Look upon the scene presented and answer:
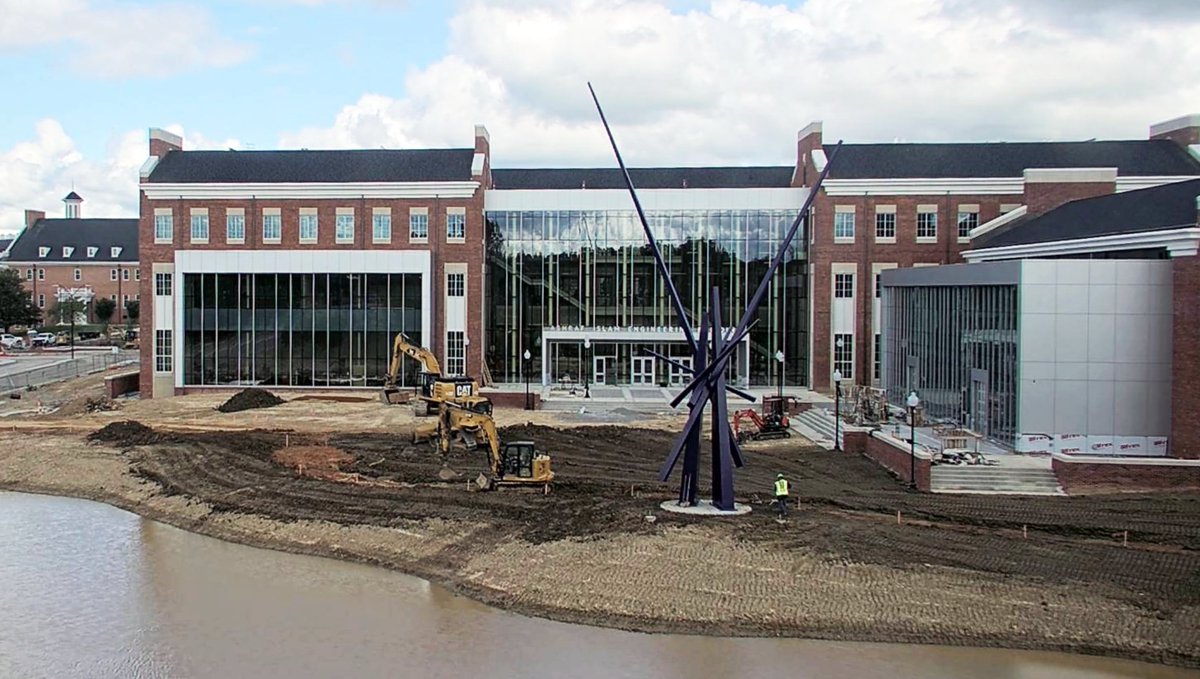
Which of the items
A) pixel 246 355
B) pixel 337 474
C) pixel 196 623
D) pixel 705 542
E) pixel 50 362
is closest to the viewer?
pixel 196 623

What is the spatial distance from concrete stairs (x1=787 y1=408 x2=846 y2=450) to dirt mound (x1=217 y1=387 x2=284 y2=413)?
2237 centimetres

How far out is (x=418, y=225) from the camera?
51188 millimetres

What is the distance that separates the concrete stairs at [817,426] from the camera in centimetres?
3659

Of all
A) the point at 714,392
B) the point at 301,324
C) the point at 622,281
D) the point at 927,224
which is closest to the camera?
the point at 714,392

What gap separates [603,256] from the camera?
2066 inches

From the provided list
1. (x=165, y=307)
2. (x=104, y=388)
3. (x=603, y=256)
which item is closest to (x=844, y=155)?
(x=603, y=256)

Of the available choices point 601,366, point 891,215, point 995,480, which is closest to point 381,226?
point 601,366

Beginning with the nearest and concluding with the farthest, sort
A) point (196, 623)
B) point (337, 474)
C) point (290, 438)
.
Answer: point (196, 623) → point (337, 474) → point (290, 438)

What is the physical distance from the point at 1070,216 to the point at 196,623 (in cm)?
3204

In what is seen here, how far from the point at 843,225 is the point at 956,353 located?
16.1 m

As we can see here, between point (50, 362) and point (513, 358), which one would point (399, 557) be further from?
point (50, 362)

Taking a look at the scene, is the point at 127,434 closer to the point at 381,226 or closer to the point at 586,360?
the point at 381,226

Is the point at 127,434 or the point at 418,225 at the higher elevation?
the point at 418,225

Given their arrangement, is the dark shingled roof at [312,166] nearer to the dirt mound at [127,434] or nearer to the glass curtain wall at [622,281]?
the glass curtain wall at [622,281]
